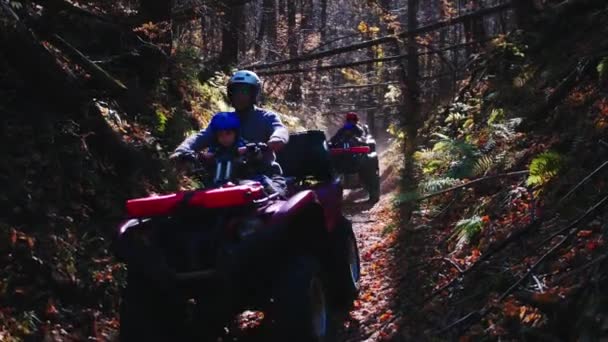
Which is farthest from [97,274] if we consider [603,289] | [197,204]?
[603,289]

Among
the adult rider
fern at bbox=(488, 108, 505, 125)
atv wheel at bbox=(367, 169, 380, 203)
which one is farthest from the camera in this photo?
atv wheel at bbox=(367, 169, 380, 203)

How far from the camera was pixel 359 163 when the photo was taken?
1460 centimetres

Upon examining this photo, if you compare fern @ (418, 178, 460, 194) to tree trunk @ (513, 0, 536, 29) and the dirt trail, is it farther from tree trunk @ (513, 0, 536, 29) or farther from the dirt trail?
tree trunk @ (513, 0, 536, 29)

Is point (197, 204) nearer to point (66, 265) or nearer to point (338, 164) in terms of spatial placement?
point (66, 265)

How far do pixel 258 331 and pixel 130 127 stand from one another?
413 cm

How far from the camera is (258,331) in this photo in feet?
19.3

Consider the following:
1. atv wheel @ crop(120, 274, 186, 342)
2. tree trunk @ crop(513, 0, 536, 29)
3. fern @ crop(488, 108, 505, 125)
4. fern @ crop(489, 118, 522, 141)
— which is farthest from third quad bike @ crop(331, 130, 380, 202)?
atv wheel @ crop(120, 274, 186, 342)

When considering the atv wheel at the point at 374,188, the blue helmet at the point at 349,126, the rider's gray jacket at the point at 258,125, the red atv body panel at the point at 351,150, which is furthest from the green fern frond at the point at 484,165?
the blue helmet at the point at 349,126

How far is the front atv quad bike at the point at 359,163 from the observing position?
1430cm

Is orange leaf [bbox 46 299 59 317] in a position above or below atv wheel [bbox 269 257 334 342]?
below

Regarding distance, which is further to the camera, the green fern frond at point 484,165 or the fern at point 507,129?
the fern at point 507,129

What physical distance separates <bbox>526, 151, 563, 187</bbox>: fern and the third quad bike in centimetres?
838

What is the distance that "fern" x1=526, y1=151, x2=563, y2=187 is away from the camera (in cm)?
572

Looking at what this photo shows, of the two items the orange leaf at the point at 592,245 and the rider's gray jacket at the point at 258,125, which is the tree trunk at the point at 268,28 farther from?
the orange leaf at the point at 592,245
